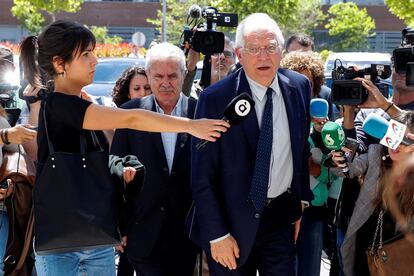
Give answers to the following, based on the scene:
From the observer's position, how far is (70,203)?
11.4ft

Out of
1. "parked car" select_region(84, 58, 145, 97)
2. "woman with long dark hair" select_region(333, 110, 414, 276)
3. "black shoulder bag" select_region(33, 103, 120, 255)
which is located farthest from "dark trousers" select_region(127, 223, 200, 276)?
"parked car" select_region(84, 58, 145, 97)

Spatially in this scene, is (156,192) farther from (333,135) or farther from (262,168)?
(333,135)

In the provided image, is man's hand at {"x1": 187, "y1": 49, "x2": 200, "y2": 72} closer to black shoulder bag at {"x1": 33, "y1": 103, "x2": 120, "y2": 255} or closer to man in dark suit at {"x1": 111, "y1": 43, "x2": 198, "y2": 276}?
man in dark suit at {"x1": 111, "y1": 43, "x2": 198, "y2": 276}

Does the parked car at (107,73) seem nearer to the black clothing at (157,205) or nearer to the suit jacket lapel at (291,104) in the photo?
the black clothing at (157,205)

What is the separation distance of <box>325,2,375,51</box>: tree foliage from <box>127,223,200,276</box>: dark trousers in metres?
38.4

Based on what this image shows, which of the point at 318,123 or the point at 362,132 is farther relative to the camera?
the point at 362,132

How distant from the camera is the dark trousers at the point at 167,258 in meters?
4.63

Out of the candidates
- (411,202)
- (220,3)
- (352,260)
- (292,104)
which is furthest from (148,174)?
(220,3)

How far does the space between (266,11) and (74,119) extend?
26.5m

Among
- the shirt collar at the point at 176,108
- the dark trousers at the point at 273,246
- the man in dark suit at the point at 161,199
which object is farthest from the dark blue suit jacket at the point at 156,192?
the dark trousers at the point at 273,246

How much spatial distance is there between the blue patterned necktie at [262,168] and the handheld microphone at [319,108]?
0.47 m

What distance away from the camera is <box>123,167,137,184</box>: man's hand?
3.86 metres

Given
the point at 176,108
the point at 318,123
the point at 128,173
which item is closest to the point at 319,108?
the point at 318,123

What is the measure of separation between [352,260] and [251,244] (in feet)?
2.34
